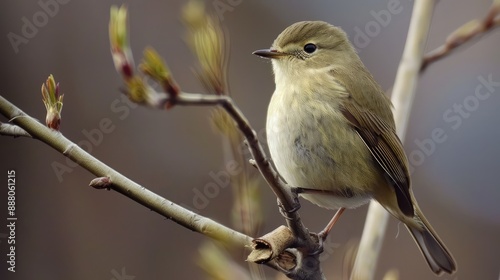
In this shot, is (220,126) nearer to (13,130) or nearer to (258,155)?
(258,155)

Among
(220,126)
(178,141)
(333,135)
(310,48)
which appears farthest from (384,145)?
(178,141)

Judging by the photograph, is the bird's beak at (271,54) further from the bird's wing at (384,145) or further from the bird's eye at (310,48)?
the bird's wing at (384,145)

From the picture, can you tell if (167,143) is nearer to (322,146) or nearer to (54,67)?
(54,67)

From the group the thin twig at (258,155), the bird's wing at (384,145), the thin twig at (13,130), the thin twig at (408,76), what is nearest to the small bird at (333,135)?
the bird's wing at (384,145)

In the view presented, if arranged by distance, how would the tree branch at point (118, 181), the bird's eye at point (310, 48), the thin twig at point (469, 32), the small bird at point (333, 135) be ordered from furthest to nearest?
the bird's eye at point (310, 48), the small bird at point (333, 135), the thin twig at point (469, 32), the tree branch at point (118, 181)

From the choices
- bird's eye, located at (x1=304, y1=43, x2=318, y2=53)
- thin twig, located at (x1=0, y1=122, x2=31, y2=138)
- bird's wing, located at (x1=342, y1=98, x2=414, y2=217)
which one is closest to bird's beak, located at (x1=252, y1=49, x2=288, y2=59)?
bird's eye, located at (x1=304, y1=43, x2=318, y2=53)

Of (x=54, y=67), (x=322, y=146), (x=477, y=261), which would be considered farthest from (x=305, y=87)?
(x=477, y=261)

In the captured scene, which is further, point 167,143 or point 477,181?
point 477,181
